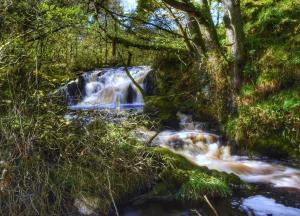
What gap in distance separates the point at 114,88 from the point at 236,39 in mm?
5616

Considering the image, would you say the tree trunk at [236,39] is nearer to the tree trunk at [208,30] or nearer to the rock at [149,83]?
the tree trunk at [208,30]

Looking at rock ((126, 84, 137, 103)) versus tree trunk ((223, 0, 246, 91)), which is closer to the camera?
tree trunk ((223, 0, 246, 91))

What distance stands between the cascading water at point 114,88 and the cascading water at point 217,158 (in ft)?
11.0

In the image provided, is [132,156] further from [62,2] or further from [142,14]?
[142,14]

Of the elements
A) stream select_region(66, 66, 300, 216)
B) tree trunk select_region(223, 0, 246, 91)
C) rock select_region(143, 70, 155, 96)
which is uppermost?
tree trunk select_region(223, 0, 246, 91)

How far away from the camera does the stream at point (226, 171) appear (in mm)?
5555

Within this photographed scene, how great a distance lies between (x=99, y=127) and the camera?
17.4 ft

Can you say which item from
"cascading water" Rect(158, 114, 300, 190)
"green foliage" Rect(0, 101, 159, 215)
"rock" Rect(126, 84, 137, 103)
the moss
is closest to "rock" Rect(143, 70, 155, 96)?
"rock" Rect(126, 84, 137, 103)

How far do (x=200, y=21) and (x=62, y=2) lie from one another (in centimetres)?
389

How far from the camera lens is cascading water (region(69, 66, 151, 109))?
13.0 metres

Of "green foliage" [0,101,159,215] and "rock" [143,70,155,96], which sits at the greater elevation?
"rock" [143,70,155,96]

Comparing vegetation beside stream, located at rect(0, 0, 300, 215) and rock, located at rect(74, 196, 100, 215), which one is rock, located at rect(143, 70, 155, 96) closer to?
vegetation beside stream, located at rect(0, 0, 300, 215)

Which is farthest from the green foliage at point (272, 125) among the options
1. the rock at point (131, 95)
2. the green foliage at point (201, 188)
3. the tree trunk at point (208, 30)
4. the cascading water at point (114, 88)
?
the rock at point (131, 95)

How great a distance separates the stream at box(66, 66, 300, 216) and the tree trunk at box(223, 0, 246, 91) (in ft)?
4.53
